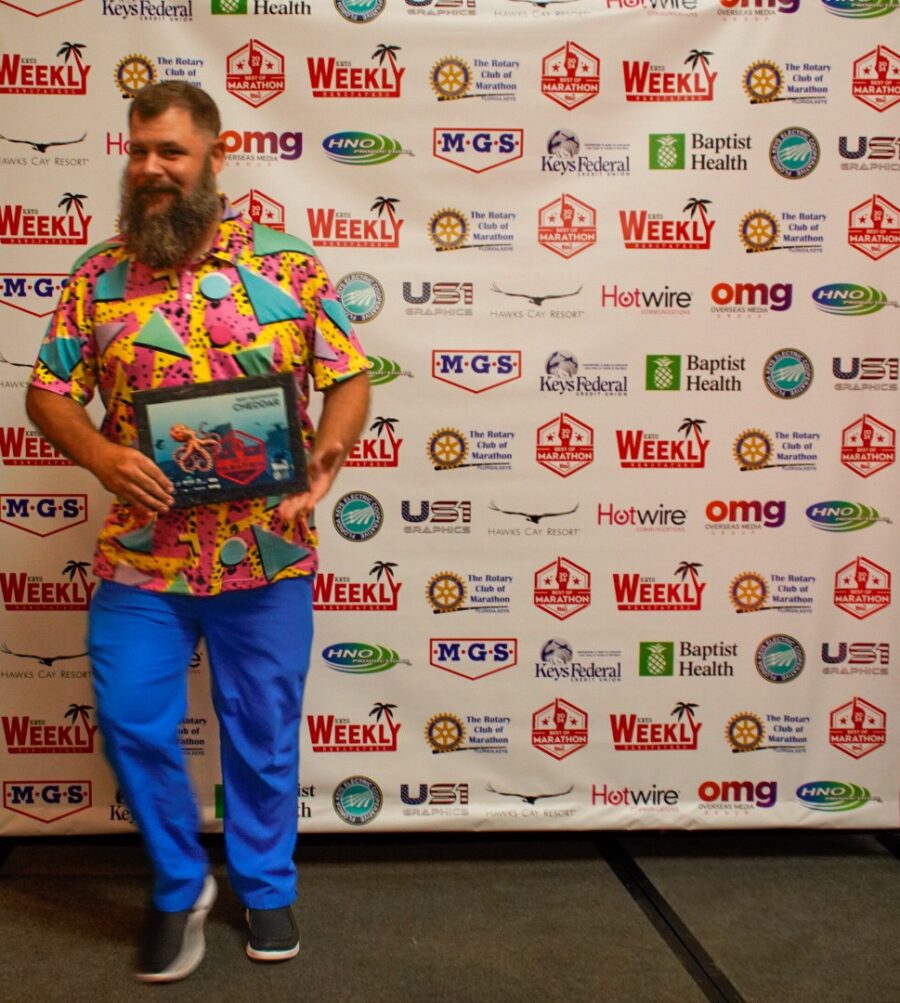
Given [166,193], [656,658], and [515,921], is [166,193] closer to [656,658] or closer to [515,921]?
[656,658]

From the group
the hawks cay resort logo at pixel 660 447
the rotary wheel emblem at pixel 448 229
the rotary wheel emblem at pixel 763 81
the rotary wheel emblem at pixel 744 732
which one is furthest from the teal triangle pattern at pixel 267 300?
the rotary wheel emblem at pixel 744 732

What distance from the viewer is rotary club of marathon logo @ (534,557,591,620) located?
99.7 inches

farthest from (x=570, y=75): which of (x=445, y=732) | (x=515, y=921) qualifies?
(x=515, y=921)

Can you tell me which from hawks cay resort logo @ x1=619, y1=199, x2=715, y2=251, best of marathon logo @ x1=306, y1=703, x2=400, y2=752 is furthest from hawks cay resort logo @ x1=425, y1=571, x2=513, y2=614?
hawks cay resort logo @ x1=619, y1=199, x2=715, y2=251

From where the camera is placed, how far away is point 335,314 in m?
2.07

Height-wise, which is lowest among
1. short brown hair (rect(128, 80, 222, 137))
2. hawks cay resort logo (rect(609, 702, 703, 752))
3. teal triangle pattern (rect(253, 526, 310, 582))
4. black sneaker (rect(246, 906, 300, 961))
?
black sneaker (rect(246, 906, 300, 961))

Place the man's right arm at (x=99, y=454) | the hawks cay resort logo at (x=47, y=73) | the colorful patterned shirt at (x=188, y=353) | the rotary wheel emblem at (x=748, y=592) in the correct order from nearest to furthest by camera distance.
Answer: the man's right arm at (x=99, y=454)
the colorful patterned shirt at (x=188, y=353)
the hawks cay resort logo at (x=47, y=73)
the rotary wheel emblem at (x=748, y=592)

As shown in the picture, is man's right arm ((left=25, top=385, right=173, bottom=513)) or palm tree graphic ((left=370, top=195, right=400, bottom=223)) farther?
palm tree graphic ((left=370, top=195, right=400, bottom=223))

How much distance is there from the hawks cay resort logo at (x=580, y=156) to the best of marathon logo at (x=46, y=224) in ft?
3.58

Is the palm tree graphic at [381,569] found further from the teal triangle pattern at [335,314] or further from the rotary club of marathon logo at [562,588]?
the teal triangle pattern at [335,314]

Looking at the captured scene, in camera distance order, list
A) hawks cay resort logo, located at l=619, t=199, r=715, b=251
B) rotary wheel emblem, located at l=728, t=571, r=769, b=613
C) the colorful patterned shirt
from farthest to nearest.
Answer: rotary wheel emblem, located at l=728, t=571, r=769, b=613 < hawks cay resort logo, located at l=619, t=199, r=715, b=251 < the colorful patterned shirt

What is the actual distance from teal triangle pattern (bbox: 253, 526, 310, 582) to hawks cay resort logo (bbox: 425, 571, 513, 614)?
22.0 inches

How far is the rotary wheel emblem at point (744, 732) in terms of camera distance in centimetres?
259

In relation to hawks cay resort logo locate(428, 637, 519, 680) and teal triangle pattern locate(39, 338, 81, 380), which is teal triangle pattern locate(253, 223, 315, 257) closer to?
teal triangle pattern locate(39, 338, 81, 380)
